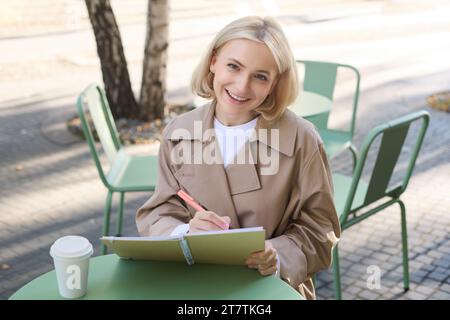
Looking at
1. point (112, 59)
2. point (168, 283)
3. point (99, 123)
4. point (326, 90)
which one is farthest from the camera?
point (112, 59)

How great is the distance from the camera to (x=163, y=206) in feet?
7.23

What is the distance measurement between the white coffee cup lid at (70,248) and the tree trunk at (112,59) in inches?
202

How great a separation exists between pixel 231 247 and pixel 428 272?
2.72 m

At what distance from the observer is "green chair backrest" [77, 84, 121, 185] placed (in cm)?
368

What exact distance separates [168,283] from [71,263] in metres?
0.30

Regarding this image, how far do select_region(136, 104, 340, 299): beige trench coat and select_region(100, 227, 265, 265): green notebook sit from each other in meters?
0.23

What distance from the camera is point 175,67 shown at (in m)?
10.2

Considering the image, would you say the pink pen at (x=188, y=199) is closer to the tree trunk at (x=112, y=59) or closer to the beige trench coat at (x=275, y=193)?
the beige trench coat at (x=275, y=193)

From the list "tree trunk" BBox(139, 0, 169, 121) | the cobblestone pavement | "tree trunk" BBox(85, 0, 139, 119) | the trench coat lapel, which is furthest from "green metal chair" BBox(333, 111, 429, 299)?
"tree trunk" BBox(85, 0, 139, 119)

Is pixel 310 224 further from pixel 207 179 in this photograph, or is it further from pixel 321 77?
pixel 321 77

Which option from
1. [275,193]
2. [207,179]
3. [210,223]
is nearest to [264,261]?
[210,223]

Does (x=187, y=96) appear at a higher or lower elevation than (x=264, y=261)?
lower
